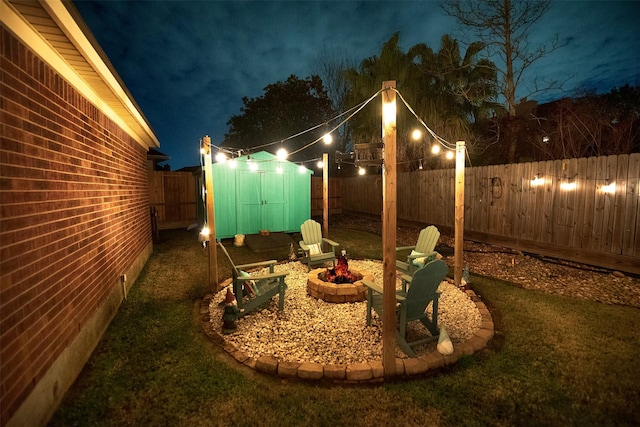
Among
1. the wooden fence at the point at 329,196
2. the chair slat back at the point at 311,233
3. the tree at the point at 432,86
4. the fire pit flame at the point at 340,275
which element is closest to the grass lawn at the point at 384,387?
the fire pit flame at the point at 340,275

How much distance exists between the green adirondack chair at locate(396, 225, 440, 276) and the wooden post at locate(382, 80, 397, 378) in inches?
104

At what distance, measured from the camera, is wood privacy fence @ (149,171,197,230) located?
1214 centimetres

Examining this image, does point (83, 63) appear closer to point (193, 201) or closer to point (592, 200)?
point (592, 200)

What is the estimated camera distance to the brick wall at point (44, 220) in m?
2.02

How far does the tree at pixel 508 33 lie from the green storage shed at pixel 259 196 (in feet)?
25.6

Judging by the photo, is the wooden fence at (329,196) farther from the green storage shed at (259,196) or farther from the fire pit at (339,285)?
the fire pit at (339,285)

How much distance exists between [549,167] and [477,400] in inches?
255

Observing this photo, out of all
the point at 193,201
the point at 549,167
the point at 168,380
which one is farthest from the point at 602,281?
the point at 193,201

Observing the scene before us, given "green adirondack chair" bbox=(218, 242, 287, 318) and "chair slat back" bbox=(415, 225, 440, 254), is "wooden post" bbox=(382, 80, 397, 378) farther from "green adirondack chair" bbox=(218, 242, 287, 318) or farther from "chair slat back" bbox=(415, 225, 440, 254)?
"chair slat back" bbox=(415, 225, 440, 254)

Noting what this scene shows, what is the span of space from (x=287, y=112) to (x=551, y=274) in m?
19.1

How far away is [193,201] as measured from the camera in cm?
1295

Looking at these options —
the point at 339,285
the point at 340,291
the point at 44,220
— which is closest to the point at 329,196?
the point at 339,285

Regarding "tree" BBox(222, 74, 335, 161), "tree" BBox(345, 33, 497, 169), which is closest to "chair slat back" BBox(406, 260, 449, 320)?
"tree" BBox(345, 33, 497, 169)

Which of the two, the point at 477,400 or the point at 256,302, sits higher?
the point at 256,302
